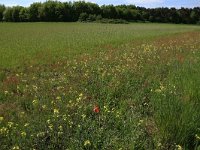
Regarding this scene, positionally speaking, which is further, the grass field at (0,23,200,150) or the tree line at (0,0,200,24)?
the tree line at (0,0,200,24)

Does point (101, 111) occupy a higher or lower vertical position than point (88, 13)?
lower

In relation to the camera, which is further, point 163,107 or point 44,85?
point 44,85

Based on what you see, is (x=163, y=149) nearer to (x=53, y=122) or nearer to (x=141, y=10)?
(x=53, y=122)

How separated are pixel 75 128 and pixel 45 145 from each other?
776mm

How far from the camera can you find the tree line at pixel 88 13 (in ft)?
331

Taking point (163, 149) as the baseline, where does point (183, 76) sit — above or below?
above

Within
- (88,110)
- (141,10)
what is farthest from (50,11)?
(88,110)

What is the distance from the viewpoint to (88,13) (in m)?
107

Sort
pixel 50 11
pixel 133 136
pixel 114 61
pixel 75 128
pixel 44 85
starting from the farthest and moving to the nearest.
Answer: pixel 50 11 < pixel 114 61 < pixel 44 85 < pixel 75 128 < pixel 133 136

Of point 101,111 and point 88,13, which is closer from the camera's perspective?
point 101,111

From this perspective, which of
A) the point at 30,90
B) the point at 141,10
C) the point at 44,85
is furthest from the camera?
the point at 141,10

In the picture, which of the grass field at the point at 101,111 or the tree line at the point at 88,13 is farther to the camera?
the tree line at the point at 88,13

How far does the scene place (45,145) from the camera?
22.5 ft

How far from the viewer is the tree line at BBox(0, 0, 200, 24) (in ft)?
331
